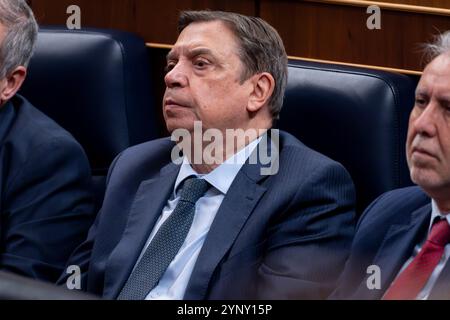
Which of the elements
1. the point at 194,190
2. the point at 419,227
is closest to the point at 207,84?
the point at 194,190

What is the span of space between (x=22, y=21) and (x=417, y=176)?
636 mm

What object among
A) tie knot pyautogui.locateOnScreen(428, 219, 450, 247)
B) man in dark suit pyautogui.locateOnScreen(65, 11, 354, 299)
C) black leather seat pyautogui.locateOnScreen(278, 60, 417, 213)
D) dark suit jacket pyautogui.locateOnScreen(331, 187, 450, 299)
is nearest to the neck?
man in dark suit pyautogui.locateOnScreen(65, 11, 354, 299)

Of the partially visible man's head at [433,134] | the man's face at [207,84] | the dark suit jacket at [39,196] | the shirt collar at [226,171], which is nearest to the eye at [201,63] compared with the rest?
the man's face at [207,84]

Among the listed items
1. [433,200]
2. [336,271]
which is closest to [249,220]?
[336,271]

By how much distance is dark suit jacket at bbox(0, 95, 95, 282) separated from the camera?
1251mm

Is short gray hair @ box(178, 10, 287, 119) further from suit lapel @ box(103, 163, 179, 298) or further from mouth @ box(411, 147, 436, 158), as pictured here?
mouth @ box(411, 147, 436, 158)

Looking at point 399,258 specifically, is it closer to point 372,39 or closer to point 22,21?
point 372,39

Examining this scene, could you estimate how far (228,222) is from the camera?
3.65ft

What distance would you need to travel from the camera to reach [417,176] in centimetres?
96

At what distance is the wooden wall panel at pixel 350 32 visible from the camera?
1.34 meters

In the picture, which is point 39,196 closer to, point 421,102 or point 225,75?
point 225,75

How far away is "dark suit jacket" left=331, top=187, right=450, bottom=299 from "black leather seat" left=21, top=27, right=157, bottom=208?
487mm

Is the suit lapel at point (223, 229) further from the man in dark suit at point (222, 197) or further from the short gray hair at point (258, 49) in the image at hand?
the short gray hair at point (258, 49)

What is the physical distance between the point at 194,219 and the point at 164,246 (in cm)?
5
